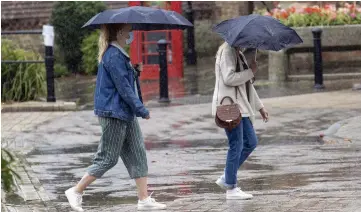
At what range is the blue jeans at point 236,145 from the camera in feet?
30.4

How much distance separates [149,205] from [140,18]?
152 centimetres

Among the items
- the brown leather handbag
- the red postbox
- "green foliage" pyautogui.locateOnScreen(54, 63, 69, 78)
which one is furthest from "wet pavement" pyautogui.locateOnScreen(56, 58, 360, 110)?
the brown leather handbag

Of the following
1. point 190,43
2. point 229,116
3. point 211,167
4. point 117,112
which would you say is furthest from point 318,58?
point 117,112

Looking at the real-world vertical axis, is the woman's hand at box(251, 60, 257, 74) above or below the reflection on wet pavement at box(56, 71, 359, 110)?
above

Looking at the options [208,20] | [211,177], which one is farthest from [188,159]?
[208,20]

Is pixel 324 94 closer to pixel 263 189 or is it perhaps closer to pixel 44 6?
pixel 263 189

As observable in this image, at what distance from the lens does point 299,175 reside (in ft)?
34.8

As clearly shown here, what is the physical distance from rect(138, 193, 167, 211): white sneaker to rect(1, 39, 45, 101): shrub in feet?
31.1

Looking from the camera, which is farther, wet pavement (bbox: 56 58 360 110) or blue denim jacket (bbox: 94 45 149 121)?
wet pavement (bbox: 56 58 360 110)

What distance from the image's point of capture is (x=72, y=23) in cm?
2423

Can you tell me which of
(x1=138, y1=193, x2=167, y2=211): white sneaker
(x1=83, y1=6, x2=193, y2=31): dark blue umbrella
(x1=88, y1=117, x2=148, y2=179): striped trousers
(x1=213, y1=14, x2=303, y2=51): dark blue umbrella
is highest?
(x1=83, y1=6, x2=193, y2=31): dark blue umbrella

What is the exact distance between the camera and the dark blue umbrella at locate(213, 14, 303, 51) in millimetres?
9047

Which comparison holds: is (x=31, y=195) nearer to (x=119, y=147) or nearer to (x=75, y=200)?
(x=75, y=200)

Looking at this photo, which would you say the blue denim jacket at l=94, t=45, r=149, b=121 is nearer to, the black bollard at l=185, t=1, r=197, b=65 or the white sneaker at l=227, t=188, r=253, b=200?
the white sneaker at l=227, t=188, r=253, b=200
